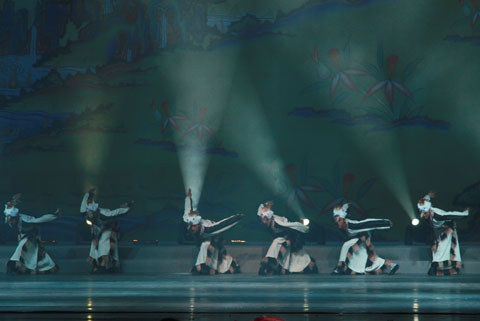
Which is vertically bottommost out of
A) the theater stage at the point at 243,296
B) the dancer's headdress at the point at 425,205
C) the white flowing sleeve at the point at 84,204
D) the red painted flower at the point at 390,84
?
the theater stage at the point at 243,296

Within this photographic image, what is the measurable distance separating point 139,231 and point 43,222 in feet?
6.10

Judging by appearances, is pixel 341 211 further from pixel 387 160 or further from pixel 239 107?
pixel 239 107

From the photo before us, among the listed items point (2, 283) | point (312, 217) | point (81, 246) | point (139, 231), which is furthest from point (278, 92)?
point (2, 283)

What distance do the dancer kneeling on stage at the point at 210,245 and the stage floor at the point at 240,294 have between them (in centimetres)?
43

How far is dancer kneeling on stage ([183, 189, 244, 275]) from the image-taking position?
12.8 meters

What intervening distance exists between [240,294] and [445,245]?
440 cm

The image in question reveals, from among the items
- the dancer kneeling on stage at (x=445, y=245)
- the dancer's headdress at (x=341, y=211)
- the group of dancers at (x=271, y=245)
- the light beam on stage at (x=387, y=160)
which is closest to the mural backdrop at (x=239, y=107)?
the light beam on stage at (x=387, y=160)

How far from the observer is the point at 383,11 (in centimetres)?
1462

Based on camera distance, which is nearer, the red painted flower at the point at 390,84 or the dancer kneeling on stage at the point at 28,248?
the dancer kneeling on stage at the point at 28,248

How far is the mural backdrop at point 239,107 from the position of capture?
14359mm

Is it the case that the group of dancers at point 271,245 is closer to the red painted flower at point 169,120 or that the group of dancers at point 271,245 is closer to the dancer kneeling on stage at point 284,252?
the dancer kneeling on stage at point 284,252

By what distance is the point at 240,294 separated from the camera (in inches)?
361

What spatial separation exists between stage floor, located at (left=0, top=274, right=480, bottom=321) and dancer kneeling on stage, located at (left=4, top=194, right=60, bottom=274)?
1.63 feet

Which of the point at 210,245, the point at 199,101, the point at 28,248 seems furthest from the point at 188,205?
the point at 28,248
